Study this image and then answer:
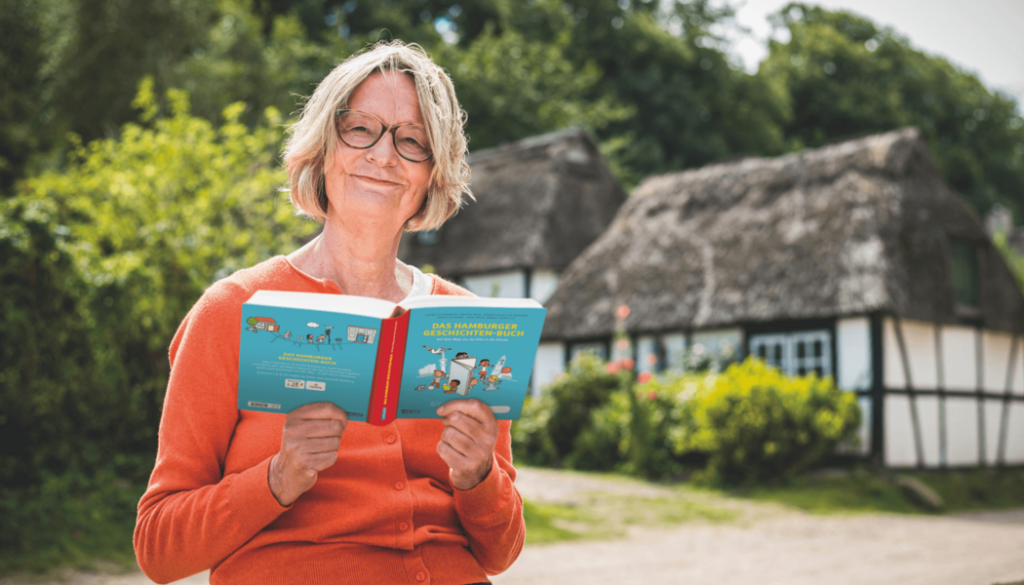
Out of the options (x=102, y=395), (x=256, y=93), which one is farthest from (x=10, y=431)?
(x=256, y=93)

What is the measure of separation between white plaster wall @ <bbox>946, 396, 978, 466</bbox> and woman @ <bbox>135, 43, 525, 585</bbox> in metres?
12.6

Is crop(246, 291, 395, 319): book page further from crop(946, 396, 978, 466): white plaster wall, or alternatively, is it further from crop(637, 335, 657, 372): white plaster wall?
crop(946, 396, 978, 466): white plaster wall

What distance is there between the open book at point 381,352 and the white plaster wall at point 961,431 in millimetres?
12944

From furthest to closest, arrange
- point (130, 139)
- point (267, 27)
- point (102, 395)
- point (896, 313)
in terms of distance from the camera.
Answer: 1. point (267, 27)
2. point (896, 313)
3. point (130, 139)
4. point (102, 395)

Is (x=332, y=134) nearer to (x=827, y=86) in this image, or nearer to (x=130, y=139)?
(x=130, y=139)

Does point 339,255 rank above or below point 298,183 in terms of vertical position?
below

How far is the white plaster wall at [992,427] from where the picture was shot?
1318cm

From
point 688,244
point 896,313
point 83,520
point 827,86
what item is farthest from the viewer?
point 827,86

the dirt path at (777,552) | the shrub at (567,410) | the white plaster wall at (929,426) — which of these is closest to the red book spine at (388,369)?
the dirt path at (777,552)

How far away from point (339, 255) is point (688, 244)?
43.9ft

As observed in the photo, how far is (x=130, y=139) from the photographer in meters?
9.45

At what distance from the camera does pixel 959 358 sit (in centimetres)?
1290

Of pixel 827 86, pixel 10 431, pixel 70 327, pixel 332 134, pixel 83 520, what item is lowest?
pixel 83 520

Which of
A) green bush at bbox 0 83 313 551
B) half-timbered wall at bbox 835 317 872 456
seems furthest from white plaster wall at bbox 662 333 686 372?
green bush at bbox 0 83 313 551
